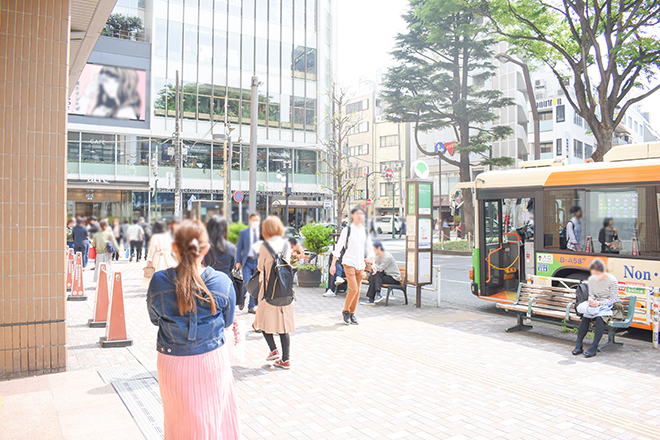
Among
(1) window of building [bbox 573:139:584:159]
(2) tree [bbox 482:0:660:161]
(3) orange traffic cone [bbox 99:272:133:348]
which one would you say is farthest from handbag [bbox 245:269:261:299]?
(1) window of building [bbox 573:139:584:159]

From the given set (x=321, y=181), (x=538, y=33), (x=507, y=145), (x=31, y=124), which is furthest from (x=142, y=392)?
(x=507, y=145)

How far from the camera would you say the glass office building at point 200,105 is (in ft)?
6.16

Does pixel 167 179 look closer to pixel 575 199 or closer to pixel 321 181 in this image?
pixel 321 181

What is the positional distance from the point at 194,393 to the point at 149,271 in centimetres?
88

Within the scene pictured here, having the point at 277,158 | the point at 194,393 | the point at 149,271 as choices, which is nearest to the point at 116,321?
the point at 194,393

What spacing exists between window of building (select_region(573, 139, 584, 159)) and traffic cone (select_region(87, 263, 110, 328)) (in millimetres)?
51110

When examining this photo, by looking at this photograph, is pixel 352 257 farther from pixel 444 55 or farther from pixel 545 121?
pixel 545 121

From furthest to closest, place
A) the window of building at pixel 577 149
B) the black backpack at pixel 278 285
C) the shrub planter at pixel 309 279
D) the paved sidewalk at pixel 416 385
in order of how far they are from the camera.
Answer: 1. the window of building at pixel 577 149
2. the shrub planter at pixel 309 279
3. the black backpack at pixel 278 285
4. the paved sidewalk at pixel 416 385

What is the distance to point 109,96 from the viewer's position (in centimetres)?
185

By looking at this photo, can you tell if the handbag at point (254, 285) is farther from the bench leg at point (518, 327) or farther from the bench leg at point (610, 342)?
the bench leg at point (610, 342)

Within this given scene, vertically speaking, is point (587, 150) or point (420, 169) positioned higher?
point (587, 150)

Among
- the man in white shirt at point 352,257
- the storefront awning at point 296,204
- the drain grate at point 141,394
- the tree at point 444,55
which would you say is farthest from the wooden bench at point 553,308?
the storefront awning at point 296,204

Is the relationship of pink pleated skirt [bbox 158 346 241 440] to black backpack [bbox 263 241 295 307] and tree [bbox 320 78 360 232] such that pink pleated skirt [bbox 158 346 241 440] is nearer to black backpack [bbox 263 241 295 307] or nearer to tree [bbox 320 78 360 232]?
tree [bbox 320 78 360 232]

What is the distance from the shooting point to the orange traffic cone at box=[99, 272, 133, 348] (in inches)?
271
